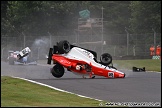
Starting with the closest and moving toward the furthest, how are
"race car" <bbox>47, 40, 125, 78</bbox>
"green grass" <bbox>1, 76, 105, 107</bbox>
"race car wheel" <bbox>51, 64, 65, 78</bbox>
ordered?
"green grass" <bbox>1, 76, 105, 107</bbox>, "race car" <bbox>47, 40, 125, 78</bbox>, "race car wheel" <bbox>51, 64, 65, 78</bbox>

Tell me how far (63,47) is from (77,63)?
880mm

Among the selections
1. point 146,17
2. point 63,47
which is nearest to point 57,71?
point 63,47

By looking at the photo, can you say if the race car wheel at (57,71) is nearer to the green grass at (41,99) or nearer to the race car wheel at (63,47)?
the race car wheel at (63,47)

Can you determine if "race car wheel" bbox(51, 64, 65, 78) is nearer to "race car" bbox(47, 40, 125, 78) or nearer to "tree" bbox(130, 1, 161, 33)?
"race car" bbox(47, 40, 125, 78)

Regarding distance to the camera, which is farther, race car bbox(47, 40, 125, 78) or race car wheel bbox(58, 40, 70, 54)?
race car bbox(47, 40, 125, 78)

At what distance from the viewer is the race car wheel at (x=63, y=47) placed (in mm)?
20438

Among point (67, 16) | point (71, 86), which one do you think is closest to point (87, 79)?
point (71, 86)

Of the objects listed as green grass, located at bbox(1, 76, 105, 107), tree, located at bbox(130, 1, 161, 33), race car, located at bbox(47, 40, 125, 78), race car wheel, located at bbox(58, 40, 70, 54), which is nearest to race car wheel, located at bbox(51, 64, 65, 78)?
race car, located at bbox(47, 40, 125, 78)

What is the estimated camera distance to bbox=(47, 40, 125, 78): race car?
20547mm

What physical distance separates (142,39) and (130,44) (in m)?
1.65

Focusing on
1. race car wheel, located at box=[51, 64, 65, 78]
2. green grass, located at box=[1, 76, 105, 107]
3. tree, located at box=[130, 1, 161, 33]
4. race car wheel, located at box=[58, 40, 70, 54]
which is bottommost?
green grass, located at box=[1, 76, 105, 107]

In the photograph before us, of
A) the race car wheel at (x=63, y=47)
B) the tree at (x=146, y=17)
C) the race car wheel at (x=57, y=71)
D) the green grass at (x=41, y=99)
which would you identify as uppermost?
the tree at (x=146, y=17)

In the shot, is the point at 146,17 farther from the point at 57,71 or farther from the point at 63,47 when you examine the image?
the point at 63,47

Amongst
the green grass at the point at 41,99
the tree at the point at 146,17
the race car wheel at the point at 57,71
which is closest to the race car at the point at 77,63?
the race car wheel at the point at 57,71
